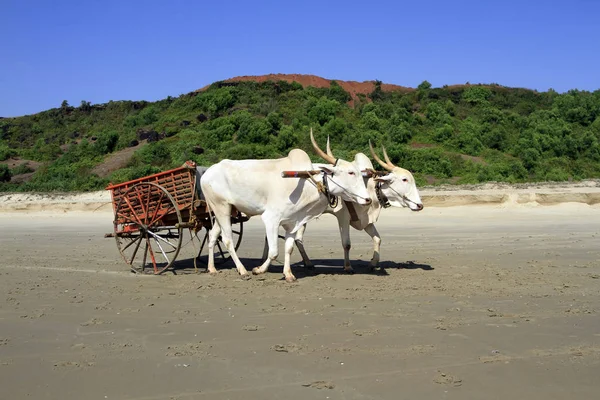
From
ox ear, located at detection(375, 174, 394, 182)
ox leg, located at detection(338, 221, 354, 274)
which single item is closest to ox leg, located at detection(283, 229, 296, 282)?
ox leg, located at detection(338, 221, 354, 274)

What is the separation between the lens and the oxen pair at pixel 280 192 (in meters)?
10.3

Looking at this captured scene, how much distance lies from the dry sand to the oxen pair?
0.79 metres

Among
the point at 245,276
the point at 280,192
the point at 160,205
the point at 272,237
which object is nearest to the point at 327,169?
the point at 280,192

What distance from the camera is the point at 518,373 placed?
5609 millimetres

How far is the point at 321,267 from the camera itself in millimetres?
11781

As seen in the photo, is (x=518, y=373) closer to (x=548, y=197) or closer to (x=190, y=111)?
(x=548, y=197)

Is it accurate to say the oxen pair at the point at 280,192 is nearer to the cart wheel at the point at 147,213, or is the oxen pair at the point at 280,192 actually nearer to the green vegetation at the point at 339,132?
the cart wheel at the point at 147,213

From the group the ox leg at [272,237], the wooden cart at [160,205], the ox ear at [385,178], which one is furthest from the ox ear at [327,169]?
the wooden cart at [160,205]

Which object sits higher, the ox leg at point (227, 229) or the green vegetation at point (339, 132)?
the green vegetation at point (339, 132)

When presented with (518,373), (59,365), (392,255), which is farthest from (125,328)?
(392,255)

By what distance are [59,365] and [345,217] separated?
19.2 ft

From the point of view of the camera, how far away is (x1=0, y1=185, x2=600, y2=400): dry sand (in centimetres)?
550

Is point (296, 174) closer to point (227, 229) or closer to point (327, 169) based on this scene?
point (327, 169)

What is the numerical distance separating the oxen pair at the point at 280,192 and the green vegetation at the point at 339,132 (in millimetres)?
19066
